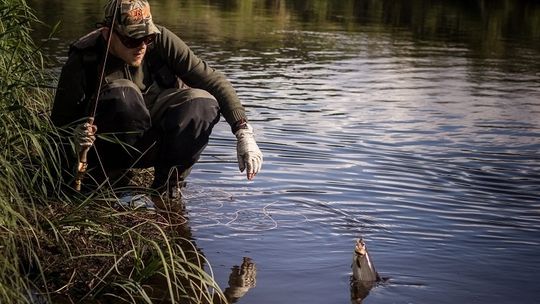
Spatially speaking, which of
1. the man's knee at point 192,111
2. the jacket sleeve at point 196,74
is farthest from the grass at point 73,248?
the jacket sleeve at point 196,74

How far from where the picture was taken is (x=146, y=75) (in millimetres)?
5895

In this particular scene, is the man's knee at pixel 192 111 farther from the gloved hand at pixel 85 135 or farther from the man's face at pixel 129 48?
the gloved hand at pixel 85 135

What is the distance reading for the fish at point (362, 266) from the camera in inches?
179

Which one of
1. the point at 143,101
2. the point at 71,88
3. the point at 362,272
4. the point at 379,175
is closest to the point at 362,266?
the point at 362,272

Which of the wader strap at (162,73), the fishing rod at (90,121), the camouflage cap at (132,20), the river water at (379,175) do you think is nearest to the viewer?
the river water at (379,175)

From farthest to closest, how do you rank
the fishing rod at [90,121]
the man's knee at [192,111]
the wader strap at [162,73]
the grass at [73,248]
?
the wader strap at [162,73] < the man's knee at [192,111] < the fishing rod at [90,121] < the grass at [73,248]

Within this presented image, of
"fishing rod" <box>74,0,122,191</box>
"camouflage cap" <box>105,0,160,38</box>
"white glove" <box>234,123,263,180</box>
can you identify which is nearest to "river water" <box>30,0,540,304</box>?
"white glove" <box>234,123,263,180</box>

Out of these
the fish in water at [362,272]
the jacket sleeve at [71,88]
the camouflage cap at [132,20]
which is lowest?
the fish in water at [362,272]

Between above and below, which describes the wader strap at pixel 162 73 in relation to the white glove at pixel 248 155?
above

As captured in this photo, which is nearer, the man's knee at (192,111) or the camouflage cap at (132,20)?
the camouflage cap at (132,20)

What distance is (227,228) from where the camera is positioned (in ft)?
18.1

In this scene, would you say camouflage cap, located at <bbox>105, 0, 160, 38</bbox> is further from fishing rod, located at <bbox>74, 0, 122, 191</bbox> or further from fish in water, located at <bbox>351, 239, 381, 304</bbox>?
fish in water, located at <bbox>351, 239, 381, 304</bbox>

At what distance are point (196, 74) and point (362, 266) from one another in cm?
172

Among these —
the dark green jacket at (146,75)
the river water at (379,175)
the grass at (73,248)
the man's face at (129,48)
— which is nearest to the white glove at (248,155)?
the dark green jacket at (146,75)
